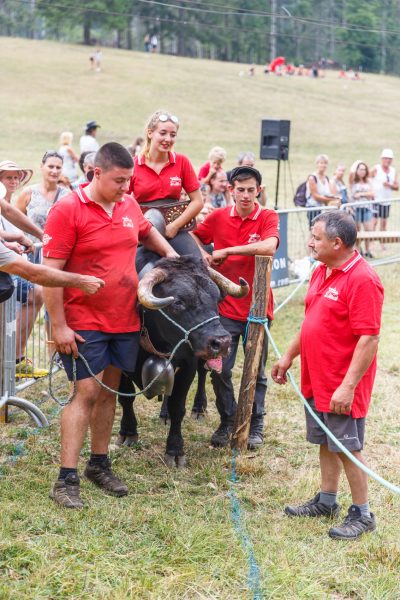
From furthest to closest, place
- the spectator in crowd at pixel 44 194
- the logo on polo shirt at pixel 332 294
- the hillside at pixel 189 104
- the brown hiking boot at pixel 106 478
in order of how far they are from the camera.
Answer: the hillside at pixel 189 104
the spectator in crowd at pixel 44 194
the brown hiking boot at pixel 106 478
the logo on polo shirt at pixel 332 294

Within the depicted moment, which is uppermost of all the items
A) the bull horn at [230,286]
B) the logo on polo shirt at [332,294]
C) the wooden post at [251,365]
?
the logo on polo shirt at [332,294]

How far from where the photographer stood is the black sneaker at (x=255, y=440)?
6520mm

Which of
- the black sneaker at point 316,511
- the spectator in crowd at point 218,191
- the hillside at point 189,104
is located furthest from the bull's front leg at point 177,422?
the hillside at point 189,104

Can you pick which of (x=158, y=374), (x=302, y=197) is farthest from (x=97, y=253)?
(x=302, y=197)

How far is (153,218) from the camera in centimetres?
625

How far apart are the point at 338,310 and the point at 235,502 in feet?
5.16

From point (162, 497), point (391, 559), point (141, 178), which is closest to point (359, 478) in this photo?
point (391, 559)

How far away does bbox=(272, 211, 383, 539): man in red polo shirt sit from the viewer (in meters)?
4.61

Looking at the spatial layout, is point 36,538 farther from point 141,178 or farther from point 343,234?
point 141,178

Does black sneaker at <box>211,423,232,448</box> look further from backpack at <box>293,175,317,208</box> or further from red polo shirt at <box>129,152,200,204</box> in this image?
backpack at <box>293,175,317,208</box>

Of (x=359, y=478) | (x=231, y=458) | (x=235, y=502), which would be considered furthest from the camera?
(x=231, y=458)

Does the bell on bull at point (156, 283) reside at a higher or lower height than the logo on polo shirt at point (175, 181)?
lower

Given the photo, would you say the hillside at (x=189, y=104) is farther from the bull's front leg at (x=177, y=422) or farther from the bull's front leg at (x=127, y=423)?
the bull's front leg at (x=177, y=422)

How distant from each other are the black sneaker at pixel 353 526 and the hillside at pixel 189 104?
2450cm
